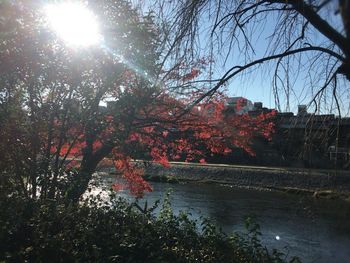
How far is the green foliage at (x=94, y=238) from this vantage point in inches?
209

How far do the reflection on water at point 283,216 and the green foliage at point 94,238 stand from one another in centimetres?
170

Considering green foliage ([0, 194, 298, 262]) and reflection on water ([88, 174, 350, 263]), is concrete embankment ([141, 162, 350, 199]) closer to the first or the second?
reflection on water ([88, 174, 350, 263])

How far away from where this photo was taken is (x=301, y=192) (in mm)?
29672

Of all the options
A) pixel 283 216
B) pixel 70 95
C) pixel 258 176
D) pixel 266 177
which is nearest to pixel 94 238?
pixel 70 95

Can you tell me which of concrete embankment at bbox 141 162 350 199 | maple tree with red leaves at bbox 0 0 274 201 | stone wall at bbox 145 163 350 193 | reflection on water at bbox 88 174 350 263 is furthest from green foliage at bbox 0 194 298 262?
stone wall at bbox 145 163 350 193

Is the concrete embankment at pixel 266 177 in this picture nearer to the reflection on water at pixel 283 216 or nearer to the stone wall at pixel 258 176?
the stone wall at pixel 258 176

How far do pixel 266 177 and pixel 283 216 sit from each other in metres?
13.9

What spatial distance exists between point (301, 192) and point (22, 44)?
2606cm

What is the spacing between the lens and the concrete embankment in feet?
94.0

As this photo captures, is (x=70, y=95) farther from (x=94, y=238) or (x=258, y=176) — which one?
(x=258, y=176)

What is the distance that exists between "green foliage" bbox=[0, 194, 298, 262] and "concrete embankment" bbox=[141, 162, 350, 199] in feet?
60.7

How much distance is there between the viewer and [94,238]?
5.97 meters

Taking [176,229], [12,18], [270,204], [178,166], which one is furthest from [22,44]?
[178,166]

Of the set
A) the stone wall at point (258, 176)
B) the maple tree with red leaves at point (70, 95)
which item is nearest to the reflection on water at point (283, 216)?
the maple tree with red leaves at point (70, 95)
